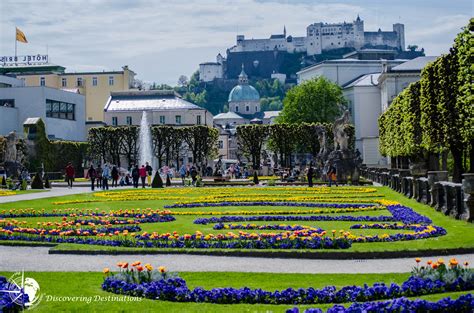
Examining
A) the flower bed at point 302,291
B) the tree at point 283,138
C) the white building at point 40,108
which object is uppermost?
the white building at point 40,108

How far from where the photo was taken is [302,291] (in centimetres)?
1062

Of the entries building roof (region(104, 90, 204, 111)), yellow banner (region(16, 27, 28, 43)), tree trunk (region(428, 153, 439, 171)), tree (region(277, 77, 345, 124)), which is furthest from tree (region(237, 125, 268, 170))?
tree trunk (region(428, 153, 439, 171))

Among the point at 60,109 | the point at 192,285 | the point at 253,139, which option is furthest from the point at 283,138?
the point at 192,285

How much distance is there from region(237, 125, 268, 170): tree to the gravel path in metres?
64.3

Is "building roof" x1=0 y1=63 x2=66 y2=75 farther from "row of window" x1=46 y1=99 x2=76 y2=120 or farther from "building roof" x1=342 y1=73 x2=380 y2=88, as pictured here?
"building roof" x1=342 y1=73 x2=380 y2=88

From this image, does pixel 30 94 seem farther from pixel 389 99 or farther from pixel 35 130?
pixel 389 99

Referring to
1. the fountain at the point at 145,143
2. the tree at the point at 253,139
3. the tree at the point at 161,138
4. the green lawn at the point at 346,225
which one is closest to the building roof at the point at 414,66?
the tree at the point at 253,139

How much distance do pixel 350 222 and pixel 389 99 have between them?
261ft

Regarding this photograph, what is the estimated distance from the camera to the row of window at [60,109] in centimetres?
9300

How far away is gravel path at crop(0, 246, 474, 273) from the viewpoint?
1401cm

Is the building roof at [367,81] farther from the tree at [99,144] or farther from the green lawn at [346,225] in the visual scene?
the green lawn at [346,225]

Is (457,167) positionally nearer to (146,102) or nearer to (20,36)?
(20,36)

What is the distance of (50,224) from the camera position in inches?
871

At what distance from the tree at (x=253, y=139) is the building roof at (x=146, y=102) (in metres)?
27.8
